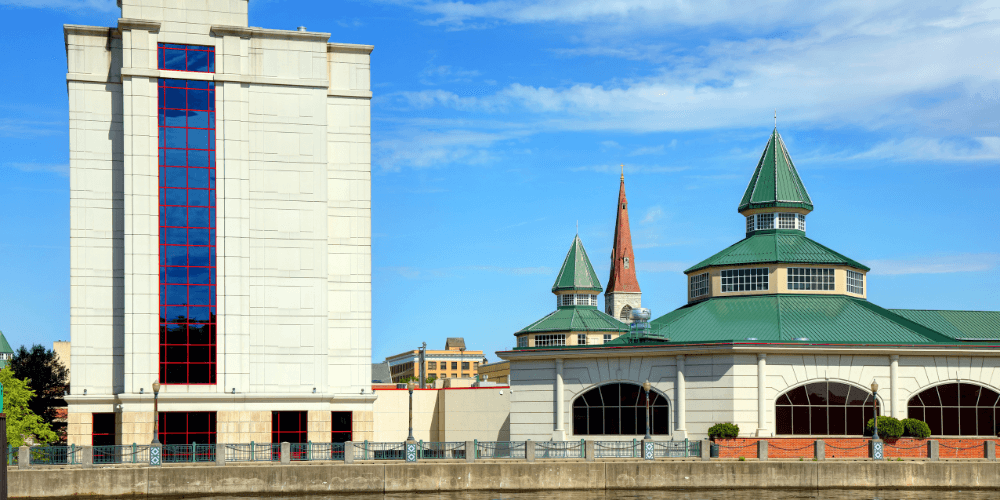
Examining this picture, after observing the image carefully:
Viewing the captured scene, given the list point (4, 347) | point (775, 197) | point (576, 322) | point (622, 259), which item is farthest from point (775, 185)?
point (4, 347)

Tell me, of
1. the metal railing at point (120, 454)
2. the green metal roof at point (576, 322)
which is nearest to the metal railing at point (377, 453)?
the metal railing at point (120, 454)

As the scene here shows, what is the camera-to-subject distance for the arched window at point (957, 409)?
182 feet

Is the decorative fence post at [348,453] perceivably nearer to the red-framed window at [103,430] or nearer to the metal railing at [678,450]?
the metal railing at [678,450]

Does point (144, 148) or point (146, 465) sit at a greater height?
point (144, 148)

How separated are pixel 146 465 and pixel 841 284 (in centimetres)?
3873

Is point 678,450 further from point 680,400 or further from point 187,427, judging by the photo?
point 187,427

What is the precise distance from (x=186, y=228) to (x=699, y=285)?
29745 millimetres

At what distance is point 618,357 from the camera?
57875 mm

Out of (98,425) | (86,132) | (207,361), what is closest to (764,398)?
(207,361)

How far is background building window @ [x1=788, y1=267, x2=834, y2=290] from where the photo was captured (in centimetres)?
6256

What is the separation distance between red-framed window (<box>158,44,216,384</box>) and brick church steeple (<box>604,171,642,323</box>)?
12308 cm

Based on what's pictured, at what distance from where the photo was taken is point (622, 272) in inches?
7008

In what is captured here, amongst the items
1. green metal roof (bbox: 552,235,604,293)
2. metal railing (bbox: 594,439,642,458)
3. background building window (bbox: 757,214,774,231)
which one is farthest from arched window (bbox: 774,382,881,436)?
green metal roof (bbox: 552,235,604,293)

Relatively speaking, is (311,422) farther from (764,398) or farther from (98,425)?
(764,398)
